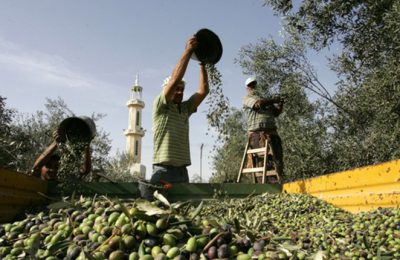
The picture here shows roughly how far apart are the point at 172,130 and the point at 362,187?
2.26m

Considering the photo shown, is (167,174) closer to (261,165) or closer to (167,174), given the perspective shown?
(167,174)

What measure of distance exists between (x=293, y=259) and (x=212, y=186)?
4410mm

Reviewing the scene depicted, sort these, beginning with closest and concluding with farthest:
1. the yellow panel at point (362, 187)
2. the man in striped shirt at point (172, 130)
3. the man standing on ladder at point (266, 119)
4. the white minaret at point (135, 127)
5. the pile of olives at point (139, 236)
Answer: the pile of olives at point (139, 236)
the yellow panel at point (362, 187)
the man in striped shirt at point (172, 130)
the man standing on ladder at point (266, 119)
the white minaret at point (135, 127)

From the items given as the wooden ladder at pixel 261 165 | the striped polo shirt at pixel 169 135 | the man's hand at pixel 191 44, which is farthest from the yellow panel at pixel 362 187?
the wooden ladder at pixel 261 165

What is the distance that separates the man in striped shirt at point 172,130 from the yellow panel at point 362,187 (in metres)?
1.88

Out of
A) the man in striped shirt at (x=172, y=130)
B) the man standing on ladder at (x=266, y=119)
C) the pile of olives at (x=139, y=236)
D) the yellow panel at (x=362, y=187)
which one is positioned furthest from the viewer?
the man standing on ladder at (x=266, y=119)

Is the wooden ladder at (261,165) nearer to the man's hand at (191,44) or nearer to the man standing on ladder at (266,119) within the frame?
the man standing on ladder at (266,119)

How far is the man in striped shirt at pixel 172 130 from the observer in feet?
16.4

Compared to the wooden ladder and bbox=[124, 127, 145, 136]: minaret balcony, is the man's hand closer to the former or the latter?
the wooden ladder

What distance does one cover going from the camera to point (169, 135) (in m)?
5.09

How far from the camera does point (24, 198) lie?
4.82 m

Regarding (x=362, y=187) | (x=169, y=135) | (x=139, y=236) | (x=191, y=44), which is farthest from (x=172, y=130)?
(x=139, y=236)

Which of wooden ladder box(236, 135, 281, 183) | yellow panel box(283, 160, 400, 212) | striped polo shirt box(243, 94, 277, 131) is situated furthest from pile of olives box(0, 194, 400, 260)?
striped polo shirt box(243, 94, 277, 131)

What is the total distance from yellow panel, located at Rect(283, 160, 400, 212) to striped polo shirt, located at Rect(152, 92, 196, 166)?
1.88 meters
